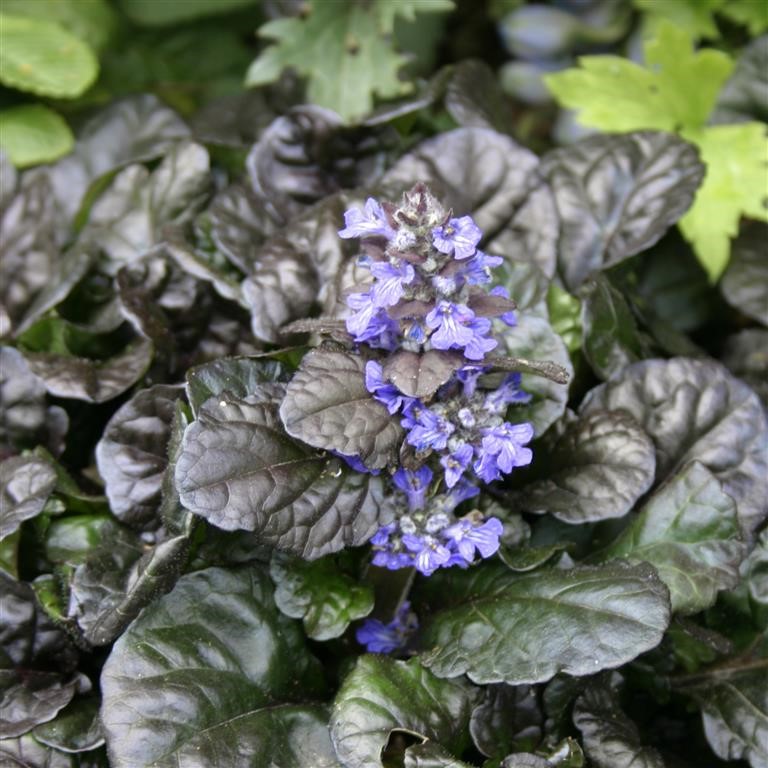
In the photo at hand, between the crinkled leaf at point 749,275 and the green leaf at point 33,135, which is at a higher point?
the green leaf at point 33,135

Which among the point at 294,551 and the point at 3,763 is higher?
the point at 294,551

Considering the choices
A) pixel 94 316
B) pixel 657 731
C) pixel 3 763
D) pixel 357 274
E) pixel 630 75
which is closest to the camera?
pixel 3 763

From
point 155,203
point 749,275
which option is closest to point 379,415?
point 155,203

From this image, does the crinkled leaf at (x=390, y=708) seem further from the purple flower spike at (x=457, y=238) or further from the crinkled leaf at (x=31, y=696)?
the purple flower spike at (x=457, y=238)

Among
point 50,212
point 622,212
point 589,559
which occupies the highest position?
point 622,212

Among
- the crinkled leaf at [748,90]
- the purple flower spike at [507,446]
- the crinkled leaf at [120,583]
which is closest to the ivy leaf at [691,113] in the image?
the crinkled leaf at [748,90]

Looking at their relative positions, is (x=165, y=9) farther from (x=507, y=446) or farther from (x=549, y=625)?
(x=549, y=625)

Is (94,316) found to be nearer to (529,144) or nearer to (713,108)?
(529,144)

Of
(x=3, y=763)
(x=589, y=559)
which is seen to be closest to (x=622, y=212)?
(x=589, y=559)
